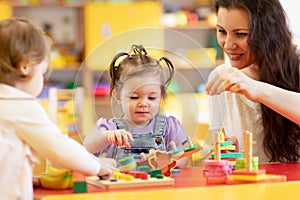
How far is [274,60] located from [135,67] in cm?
69

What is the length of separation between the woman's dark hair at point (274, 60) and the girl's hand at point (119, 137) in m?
0.64

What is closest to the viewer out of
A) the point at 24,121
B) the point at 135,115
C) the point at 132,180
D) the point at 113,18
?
the point at 24,121

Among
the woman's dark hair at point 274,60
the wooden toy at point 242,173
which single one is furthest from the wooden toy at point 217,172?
the woman's dark hair at point 274,60

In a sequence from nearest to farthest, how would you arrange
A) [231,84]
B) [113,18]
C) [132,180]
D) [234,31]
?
[132,180], [231,84], [234,31], [113,18]

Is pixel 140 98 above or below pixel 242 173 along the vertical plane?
above

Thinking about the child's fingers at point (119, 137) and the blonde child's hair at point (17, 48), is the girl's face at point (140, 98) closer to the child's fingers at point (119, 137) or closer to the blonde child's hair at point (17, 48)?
the child's fingers at point (119, 137)

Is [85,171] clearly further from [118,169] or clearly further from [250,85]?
[250,85]

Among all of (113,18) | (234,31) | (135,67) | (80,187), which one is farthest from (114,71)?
(113,18)

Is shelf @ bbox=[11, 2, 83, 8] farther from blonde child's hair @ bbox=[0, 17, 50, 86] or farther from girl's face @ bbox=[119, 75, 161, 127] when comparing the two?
blonde child's hair @ bbox=[0, 17, 50, 86]

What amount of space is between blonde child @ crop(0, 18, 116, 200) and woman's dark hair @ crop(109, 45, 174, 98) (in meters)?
0.22

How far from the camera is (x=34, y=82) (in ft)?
3.94

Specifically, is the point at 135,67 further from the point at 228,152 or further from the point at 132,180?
the point at 228,152

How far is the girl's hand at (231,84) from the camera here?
1.43 meters

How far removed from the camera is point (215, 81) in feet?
4.70
